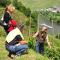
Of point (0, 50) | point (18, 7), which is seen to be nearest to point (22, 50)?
point (0, 50)

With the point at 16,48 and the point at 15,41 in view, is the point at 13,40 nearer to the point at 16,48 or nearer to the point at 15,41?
the point at 15,41

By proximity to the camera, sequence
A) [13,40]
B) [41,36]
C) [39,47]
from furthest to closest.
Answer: [39,47]
[41,36]
[13,40]

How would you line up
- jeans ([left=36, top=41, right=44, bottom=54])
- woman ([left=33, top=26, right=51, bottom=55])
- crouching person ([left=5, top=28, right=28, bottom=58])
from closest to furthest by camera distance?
crouching person ([left=5, top=28, right=28, bottom=58])
woman ([left=33, top=26, right=51, bottom=55])
jeans ([left=36, top=41, right=44, bottom=54])

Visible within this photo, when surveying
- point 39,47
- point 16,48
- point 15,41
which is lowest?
point 39,47

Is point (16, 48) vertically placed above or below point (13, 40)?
below

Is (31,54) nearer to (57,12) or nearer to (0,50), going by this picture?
(0,50)

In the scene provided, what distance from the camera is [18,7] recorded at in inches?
1210

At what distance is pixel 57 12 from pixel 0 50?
56340mm

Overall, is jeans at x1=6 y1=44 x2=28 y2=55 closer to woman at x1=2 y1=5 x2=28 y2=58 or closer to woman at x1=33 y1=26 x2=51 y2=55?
woman at x1=2 y1=5 x2=28 y2=58

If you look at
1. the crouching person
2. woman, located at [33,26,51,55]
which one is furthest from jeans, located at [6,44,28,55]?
woman, located at [33,26,51,55]

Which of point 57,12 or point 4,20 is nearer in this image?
point 4,20

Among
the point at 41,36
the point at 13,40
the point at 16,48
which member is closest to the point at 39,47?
the point at 41,36

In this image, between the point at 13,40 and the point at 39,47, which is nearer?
the point at 13,40

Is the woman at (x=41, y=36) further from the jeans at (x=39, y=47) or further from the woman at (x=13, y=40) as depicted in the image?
the woman at (x=13, y=40)
